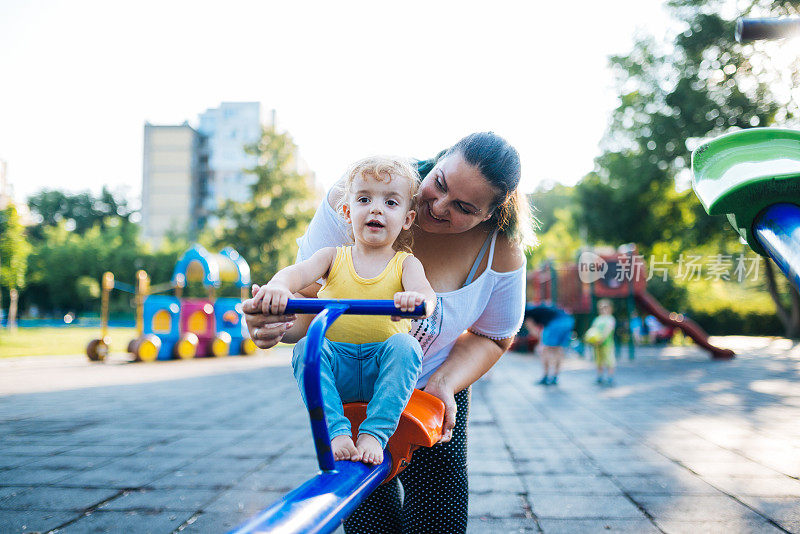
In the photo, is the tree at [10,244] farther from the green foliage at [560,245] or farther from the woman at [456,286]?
the green foliage at [560,245]

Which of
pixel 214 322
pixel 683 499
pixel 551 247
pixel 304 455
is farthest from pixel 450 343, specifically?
pixel 551 247

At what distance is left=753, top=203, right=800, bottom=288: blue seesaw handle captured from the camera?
0.88 metres

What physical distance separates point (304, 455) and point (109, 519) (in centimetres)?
155

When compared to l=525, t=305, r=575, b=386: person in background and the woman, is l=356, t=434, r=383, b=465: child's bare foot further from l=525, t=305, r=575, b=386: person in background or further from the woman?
l=525, t=305, r=575, b=386: person in background

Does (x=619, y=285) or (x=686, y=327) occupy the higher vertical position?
(x=619, y=285)

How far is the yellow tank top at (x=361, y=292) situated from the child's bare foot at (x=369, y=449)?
271mm

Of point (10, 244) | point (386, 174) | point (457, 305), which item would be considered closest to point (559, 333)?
point (457, 305)

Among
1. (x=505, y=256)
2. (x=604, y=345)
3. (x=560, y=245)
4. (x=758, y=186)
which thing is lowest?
(x=604, y=345)

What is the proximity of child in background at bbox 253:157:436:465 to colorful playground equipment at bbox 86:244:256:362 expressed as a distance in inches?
468

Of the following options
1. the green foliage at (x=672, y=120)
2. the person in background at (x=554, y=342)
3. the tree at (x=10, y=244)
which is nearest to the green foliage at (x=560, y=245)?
the green foliage at (x=672, y=120)

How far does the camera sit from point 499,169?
179 cm

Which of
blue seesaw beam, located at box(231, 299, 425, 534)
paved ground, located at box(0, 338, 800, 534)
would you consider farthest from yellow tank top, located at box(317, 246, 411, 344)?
paved ground, located at box(0, 338, 800, 534)

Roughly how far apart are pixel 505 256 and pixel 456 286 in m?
0.20

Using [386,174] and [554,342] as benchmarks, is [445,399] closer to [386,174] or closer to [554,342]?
[386,174]
